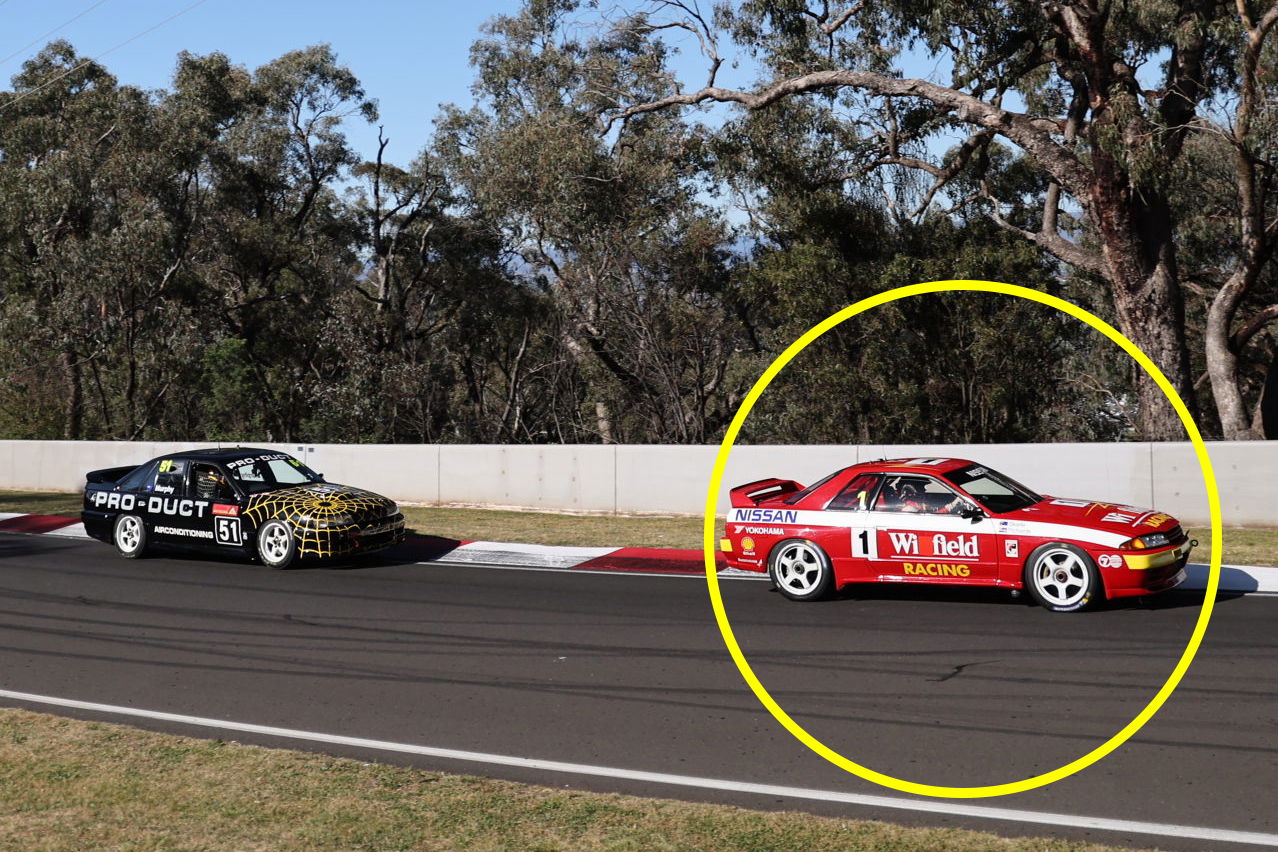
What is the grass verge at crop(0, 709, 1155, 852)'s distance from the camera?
5.75 meters

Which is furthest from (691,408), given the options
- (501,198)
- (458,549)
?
(458,549)

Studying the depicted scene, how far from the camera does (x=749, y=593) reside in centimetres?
1319

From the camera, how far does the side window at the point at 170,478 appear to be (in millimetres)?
16406

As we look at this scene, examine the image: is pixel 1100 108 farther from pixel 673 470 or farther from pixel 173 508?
pixel 173 508

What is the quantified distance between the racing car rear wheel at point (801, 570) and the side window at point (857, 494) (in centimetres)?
52

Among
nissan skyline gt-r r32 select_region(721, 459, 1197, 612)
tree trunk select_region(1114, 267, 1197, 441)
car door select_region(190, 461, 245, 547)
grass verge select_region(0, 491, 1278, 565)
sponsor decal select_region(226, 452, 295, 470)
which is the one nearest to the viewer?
nissan skyline gt-r r32 select_region(721, 459, 1197, 612)

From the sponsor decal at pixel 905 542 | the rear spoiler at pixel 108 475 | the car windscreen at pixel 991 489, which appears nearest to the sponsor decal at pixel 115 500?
the rear spoiler at pixel 108 475

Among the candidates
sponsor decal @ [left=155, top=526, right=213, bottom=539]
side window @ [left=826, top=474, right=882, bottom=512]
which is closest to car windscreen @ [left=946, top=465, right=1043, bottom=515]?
side window @ [left=826, top=474, right=882, bottom=512]

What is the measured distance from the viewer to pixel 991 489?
1220 cm

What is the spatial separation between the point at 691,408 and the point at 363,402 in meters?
10.9

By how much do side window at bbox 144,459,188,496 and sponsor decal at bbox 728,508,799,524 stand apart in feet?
26.4

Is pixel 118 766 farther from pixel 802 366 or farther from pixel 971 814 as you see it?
pixel 802 366

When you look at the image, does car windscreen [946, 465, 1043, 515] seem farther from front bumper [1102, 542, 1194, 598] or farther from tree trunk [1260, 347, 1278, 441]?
tree trunk [1260, 347, 1278, 441]

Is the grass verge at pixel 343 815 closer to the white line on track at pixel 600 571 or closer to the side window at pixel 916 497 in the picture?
the side window at pixel 916 497
